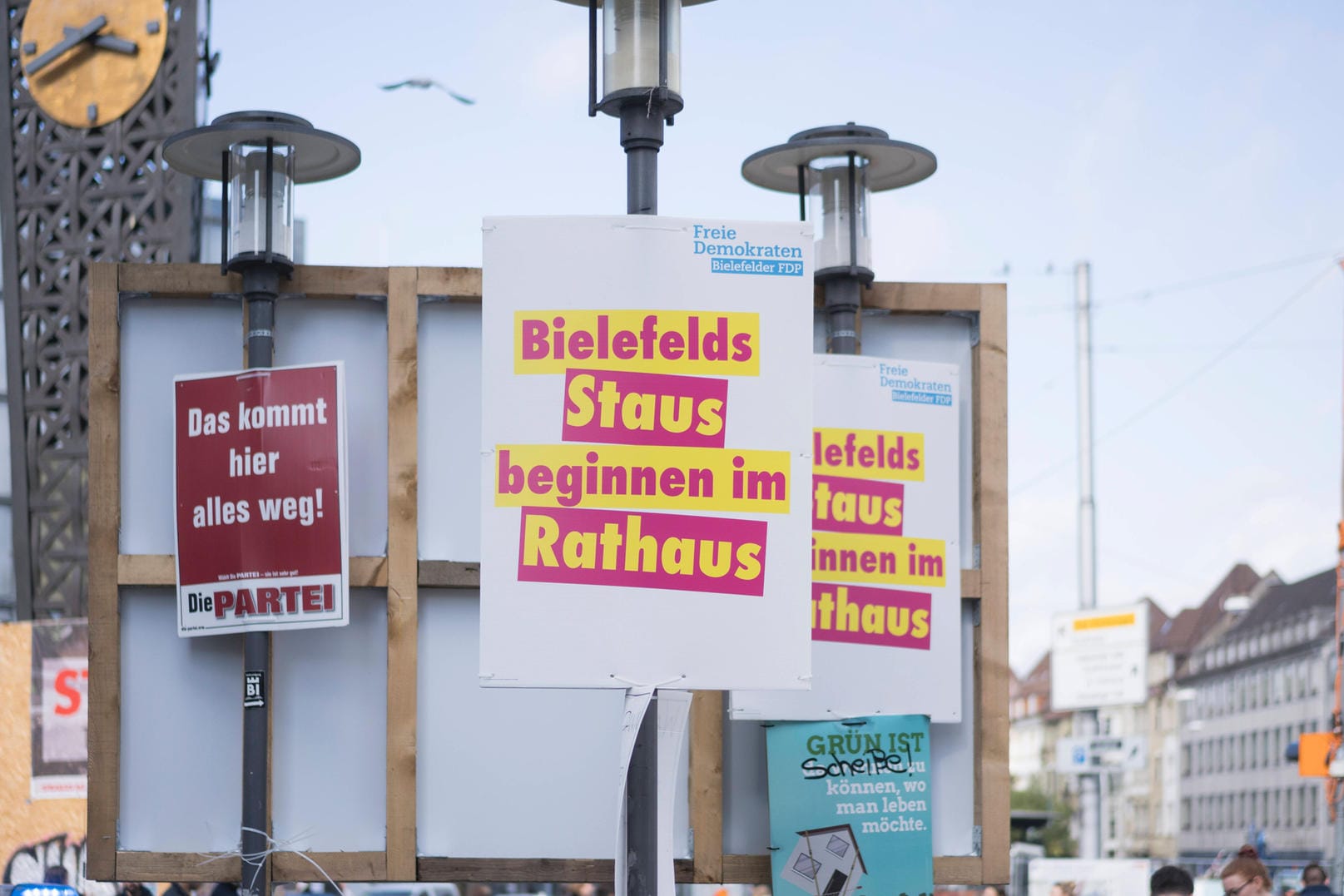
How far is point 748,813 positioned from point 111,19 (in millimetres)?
16423

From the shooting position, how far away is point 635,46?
5832 mm

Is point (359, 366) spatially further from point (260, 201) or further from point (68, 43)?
point (68, 43)

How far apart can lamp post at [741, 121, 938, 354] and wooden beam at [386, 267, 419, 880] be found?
5.77 feet

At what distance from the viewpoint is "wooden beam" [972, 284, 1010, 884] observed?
7617 mm

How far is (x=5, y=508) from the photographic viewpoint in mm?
26984

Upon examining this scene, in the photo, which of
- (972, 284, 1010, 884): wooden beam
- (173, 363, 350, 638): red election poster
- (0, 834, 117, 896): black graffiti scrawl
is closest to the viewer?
(173, 363, 350, 638): red election poster

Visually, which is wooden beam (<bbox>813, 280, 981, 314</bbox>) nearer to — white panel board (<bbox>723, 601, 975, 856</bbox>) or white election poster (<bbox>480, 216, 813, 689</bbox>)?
white panel board (<bbox>723, 601, 975, 856</bbox>)

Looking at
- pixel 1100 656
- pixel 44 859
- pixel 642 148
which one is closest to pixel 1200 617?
pixel 1100 656

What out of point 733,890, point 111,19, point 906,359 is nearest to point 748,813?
point 906,359

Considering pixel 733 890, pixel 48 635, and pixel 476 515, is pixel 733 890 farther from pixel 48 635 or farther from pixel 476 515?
pixel 476 515

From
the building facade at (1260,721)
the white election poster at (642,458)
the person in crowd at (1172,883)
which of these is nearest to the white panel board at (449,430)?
the white election poster at (642,458)

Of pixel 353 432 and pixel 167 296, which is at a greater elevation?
pixel 167 296

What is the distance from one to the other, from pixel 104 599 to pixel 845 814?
10.5ft

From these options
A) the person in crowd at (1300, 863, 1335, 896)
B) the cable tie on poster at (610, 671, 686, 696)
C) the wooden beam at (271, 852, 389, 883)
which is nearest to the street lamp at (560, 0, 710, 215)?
the cable tie on poster at (610, 671, 686, 696)
